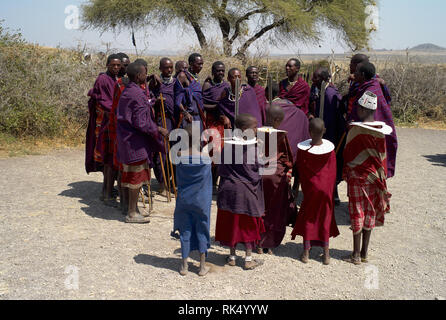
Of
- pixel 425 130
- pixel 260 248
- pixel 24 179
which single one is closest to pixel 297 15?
pixel 425 130

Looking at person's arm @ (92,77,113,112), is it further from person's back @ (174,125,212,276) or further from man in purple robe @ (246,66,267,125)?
person's back @ (174,125,212,276)

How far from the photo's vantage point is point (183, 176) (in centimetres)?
381

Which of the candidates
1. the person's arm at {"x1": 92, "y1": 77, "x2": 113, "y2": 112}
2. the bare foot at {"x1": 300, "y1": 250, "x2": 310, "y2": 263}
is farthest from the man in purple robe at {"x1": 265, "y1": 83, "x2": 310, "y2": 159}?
the person's arm at {"x1": 92, "y1": 77, "x2": 113, "y2": 112}

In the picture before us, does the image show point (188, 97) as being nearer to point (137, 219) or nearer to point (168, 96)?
point (168, 96)

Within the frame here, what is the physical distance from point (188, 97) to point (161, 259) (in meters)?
2.55

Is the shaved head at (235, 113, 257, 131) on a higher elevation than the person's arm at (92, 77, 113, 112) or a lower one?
lower

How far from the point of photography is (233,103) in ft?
20.0

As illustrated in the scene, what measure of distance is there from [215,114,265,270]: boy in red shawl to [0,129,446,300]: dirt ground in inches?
12.9

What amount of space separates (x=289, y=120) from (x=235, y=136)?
3.93 ft

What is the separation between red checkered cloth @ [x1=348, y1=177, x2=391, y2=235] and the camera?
419 centimetres

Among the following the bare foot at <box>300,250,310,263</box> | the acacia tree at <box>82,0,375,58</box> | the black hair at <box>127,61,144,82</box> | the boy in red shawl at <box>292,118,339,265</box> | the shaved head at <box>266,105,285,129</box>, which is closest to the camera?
the boy in red shawl at <box>292,118,339,265</box>

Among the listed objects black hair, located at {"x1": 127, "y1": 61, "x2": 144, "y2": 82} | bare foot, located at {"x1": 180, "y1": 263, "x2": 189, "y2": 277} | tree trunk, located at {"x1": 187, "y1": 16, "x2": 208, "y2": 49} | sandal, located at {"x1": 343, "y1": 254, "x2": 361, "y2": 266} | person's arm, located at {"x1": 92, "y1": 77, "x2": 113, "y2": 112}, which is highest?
tree trunk, located at {"x1": 187, "y1": 16, "x2": 208, "y2": 49}

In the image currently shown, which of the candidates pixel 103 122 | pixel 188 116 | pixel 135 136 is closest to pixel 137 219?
pixel 135 136
